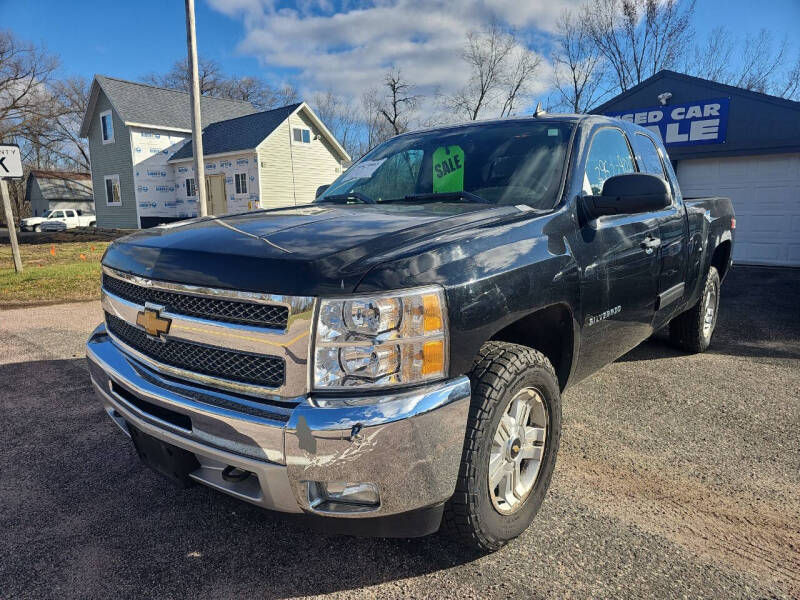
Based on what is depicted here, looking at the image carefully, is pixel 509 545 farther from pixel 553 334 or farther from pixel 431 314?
pixel 431 314

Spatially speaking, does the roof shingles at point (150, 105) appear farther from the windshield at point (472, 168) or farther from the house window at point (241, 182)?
the windshield at point (472, 168)

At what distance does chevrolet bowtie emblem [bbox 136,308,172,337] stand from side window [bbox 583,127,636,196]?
7.06 ft

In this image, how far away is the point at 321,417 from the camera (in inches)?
68.7

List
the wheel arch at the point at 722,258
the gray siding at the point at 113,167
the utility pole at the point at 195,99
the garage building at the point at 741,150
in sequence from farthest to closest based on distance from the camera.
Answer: the gray siding at the point at 113,167 < the garage building at the point at 741,150 < the utility pole at the point at 195,99 < the wheel arch at the point at 722,258

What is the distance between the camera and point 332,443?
1730 mm

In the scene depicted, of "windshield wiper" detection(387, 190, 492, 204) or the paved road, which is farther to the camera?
"windshield wiper" detection(387, 190, 492, 204)

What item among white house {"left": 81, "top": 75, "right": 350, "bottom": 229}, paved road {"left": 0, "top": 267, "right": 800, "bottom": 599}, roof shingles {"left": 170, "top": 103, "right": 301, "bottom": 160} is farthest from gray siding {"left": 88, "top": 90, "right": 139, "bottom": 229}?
paved road {"left": 0, "top": 267, "right": 800, "bottom": 599}

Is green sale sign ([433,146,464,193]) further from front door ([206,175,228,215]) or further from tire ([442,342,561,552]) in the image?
front door ([206,175,228,215])

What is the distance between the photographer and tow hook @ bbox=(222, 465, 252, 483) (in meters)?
2.02

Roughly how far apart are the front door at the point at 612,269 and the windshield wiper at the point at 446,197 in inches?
21.4

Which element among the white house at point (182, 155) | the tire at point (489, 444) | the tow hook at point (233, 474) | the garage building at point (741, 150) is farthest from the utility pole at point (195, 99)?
the white house at point (182, 155)

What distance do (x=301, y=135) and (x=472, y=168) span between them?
25.3 metres

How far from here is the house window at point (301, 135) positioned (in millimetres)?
26453

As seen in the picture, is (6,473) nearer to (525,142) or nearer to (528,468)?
(528,468)
